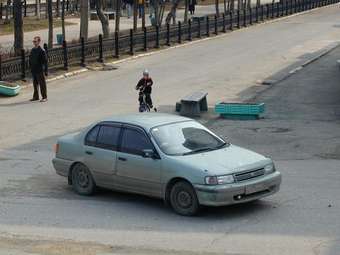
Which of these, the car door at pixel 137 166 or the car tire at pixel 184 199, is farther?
the car door at pixel 137 166

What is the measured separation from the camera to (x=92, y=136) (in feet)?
43.0

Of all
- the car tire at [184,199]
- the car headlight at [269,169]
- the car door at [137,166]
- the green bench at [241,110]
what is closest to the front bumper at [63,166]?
the car door at [137,166]

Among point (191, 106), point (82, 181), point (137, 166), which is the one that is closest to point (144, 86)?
point (191, 106)

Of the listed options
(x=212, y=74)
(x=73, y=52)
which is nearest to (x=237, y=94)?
(x=212, y=74)

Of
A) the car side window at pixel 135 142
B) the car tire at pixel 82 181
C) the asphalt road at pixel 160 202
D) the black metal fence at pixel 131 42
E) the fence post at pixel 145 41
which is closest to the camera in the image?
the asphalt road at pixel 160 202

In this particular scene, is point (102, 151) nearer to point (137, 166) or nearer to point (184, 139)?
point (137, 166)

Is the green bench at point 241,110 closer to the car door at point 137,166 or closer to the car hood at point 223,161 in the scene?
the car door at point 137,166

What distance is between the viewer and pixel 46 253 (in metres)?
9.82

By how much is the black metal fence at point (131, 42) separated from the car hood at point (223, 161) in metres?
17.9

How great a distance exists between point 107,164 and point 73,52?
22.0 metres

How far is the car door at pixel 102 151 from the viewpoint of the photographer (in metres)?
12.6

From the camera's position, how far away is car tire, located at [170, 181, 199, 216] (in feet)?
37.3

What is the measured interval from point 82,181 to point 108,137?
92 centimetres

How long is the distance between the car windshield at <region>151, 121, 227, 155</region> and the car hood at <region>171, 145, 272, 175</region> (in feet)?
0.73
